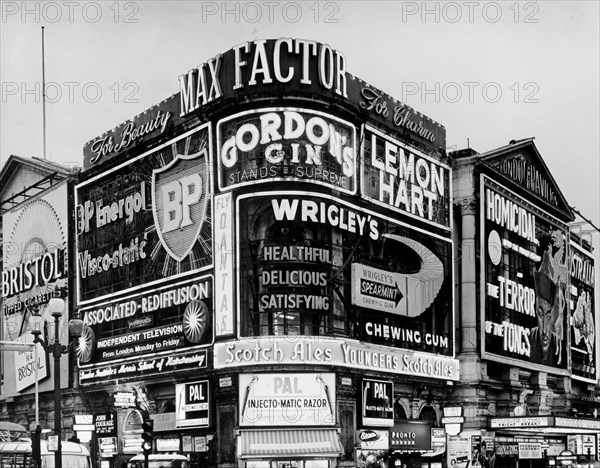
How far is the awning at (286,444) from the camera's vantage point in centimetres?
5150

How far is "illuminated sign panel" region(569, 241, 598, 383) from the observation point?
83562 millimetres

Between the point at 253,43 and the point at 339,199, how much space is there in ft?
30.3

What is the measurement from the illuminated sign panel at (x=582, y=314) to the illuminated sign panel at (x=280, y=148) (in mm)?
35363

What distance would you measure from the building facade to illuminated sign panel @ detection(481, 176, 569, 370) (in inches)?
8.6

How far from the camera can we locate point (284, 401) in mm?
52000

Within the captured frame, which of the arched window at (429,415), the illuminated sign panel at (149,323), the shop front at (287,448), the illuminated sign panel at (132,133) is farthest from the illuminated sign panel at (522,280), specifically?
the illuminated sign panel at (132,133)

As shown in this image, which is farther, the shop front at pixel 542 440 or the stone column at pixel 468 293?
the stone column at pixel 468 293

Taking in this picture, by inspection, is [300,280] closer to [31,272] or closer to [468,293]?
[468,293]

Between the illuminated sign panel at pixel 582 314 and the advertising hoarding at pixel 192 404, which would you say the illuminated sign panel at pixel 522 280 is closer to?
the illuminated sign panel at pixel 582 314

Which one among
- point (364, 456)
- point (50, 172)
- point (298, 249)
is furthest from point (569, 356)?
point (50, 172)

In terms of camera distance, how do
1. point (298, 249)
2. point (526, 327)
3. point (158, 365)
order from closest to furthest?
point (298, 249)
point (158, 365)
point (526, 327)

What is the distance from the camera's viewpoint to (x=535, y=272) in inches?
2921

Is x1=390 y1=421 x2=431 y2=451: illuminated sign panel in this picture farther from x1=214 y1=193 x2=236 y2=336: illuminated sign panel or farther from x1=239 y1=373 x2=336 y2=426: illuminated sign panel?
x1=214 y1=193 x2=236 y2=336: illuminated sign panel

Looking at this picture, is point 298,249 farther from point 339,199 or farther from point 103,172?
point 103,172
